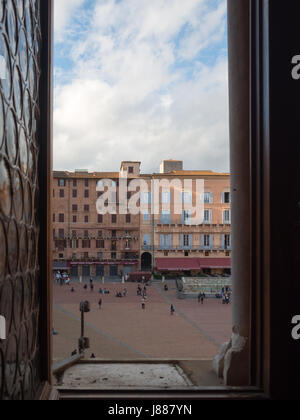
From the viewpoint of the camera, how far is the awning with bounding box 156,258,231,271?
36062mm

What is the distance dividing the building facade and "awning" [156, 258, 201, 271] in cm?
11

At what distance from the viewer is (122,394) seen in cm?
296

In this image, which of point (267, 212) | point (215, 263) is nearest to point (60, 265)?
point (215, 263)

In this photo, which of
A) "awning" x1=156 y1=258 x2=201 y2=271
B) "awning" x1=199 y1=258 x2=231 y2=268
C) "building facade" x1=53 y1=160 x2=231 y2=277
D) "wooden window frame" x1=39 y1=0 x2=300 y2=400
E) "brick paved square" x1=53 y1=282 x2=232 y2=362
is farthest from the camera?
"building facade" x1=53 y1=160 x2=231 y2=277

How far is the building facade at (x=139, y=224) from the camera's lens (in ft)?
121

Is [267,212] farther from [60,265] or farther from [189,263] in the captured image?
[60,265]

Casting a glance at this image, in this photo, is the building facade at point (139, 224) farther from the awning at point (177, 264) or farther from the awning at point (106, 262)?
the awning at point (177, 264)

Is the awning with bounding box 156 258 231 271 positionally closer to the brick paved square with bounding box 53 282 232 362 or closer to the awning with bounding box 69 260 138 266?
the awning with bounding box 69 260 138 266

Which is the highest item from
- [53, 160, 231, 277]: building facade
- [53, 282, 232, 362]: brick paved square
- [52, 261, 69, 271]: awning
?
[53, 160, 231, 277]: building facade

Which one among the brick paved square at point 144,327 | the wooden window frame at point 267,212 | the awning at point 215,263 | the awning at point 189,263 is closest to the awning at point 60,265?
the awning at point 189,263

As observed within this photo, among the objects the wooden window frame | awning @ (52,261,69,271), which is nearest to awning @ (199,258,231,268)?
awning @ (52,261,69,271)

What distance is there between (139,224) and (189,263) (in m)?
7.18

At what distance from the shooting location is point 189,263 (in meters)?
36.6
